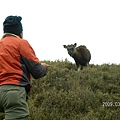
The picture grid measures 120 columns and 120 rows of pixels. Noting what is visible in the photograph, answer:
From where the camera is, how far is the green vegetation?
8.55 meters

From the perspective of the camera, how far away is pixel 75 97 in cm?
934

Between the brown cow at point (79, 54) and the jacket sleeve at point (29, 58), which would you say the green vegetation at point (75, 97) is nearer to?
the jacket sleeve at point (29, 58)

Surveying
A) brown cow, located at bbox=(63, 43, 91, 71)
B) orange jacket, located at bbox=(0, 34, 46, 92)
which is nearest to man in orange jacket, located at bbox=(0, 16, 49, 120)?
orange jacket, located at bbox=(0, 34, 46, 92)

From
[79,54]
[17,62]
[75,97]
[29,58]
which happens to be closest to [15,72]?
[17,62]

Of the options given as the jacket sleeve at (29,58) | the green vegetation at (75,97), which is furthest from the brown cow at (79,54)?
the jacket sleeve at (29,58)

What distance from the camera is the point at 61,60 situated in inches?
605

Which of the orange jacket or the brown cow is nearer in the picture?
the orange jacket

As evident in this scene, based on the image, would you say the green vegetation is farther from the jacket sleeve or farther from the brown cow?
the brown cow

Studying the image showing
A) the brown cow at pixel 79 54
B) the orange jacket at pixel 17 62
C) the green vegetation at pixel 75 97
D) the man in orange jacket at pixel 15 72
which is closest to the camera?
the man in orange jacket at pixel 15 72

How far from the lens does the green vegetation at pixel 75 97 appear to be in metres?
8.55

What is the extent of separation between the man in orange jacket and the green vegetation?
3384mm

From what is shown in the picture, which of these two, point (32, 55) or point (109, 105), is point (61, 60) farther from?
point (32, 55)

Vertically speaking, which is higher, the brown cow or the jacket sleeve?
the jacket sleeve

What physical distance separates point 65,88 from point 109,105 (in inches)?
69.0
